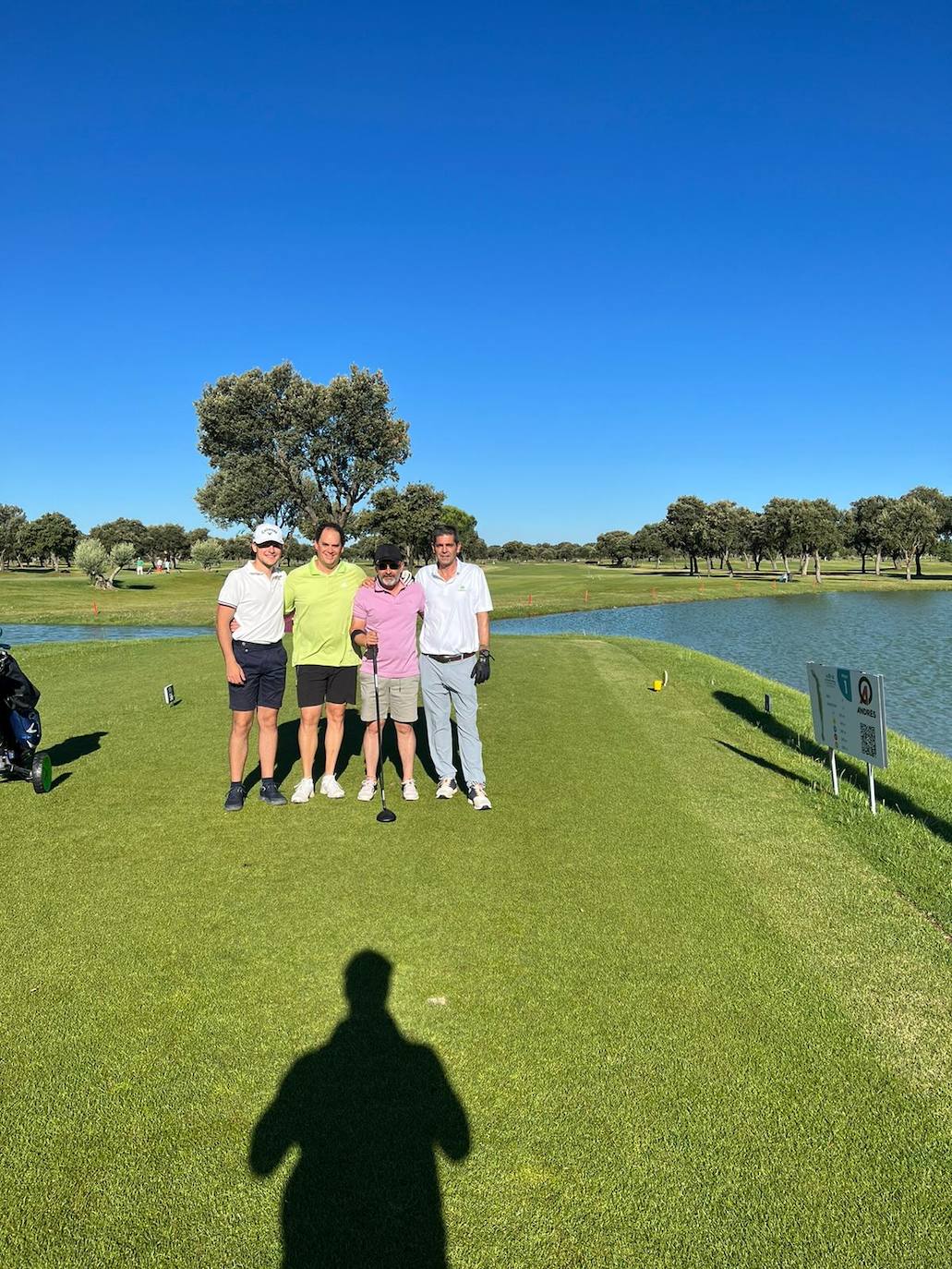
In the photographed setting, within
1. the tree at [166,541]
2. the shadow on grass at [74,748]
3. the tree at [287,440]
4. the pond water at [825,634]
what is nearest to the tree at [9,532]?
the tree at [166,541]

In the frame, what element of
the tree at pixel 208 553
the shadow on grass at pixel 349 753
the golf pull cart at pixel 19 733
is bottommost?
the shadow on grass at pixel 349 753

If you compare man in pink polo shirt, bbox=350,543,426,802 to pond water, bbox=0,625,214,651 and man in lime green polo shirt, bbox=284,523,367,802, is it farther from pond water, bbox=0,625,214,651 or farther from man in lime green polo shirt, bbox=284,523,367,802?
pond water, bbox=0,625,214,651

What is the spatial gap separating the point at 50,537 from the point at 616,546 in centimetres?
9768

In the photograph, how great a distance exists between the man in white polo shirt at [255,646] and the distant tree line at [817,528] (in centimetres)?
7869

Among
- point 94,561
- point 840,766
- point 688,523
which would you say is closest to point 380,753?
point 840,766

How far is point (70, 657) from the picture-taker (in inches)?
682

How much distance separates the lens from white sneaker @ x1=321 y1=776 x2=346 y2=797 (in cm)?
701

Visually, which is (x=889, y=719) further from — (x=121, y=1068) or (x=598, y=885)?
(x=121, y=1068)

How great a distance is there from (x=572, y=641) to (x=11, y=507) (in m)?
120

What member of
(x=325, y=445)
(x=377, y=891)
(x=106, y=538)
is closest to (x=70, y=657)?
(x=377, y=891)

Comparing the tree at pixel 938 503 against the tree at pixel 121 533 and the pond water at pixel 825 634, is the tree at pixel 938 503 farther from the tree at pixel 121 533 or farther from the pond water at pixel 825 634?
the tree at pixel 121 533

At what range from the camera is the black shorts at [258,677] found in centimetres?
652

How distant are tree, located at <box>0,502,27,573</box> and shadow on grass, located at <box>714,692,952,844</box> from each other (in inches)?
4475

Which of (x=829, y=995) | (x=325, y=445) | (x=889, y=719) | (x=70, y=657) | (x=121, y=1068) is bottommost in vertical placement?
(x=889, y=719)
